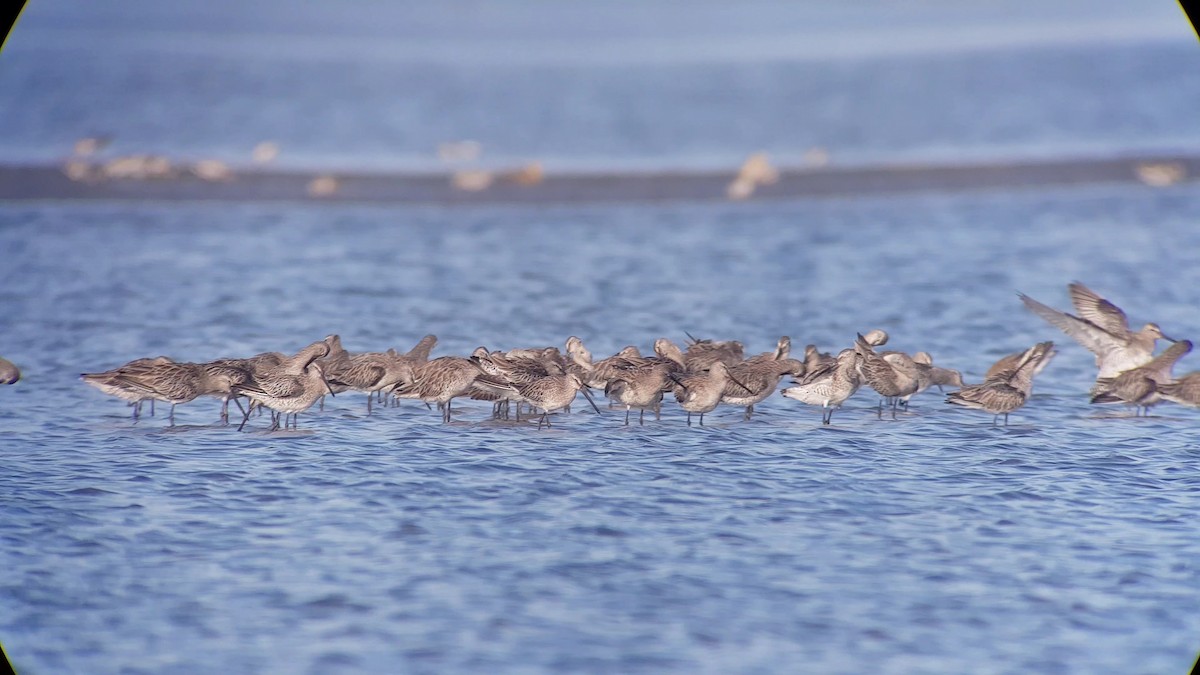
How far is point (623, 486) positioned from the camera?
974cm

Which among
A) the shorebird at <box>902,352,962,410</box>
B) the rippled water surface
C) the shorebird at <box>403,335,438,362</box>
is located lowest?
the rippled water surface

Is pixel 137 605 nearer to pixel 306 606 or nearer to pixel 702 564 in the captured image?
pixel 306 606

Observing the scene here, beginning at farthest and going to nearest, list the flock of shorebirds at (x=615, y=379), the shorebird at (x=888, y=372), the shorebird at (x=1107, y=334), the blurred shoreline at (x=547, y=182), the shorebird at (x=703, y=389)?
1. the blurred shoreline at (x=547, y=182)
2. the shorebird at (x=1107, y=334)
3. the shorebird at (x=888, y=372)
4. the shorebird at (x=703, y=389)
5. the flock of shorebirds at (x=615, y=379)

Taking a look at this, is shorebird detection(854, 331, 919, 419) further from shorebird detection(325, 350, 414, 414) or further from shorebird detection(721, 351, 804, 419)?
shorebird detection(325, 350, 414, 414)

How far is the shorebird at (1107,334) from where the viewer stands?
1228 centimetres

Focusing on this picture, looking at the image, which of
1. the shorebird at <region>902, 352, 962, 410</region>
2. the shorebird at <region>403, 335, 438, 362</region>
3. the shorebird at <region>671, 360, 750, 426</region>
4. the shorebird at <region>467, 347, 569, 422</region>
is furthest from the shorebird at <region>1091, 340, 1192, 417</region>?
the shorebird at <region>403, 335, 438, 362</region>

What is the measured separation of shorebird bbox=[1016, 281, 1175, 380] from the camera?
12281 mm

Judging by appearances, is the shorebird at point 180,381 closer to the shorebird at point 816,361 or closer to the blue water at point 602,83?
the shorebird at point 816,361

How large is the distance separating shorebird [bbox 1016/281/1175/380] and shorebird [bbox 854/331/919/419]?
1.47m

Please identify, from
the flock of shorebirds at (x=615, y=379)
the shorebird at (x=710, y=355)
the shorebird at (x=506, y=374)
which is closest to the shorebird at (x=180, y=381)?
the flock of shorebirds at (x=615, y=379)

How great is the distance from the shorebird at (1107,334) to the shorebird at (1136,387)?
0.20m

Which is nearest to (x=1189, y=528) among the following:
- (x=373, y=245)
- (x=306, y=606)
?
(x=306, y=606)

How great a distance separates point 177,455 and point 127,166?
1295cm

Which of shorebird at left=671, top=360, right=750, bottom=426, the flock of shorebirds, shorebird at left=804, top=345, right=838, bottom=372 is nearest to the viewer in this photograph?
the flock of shorebirds
